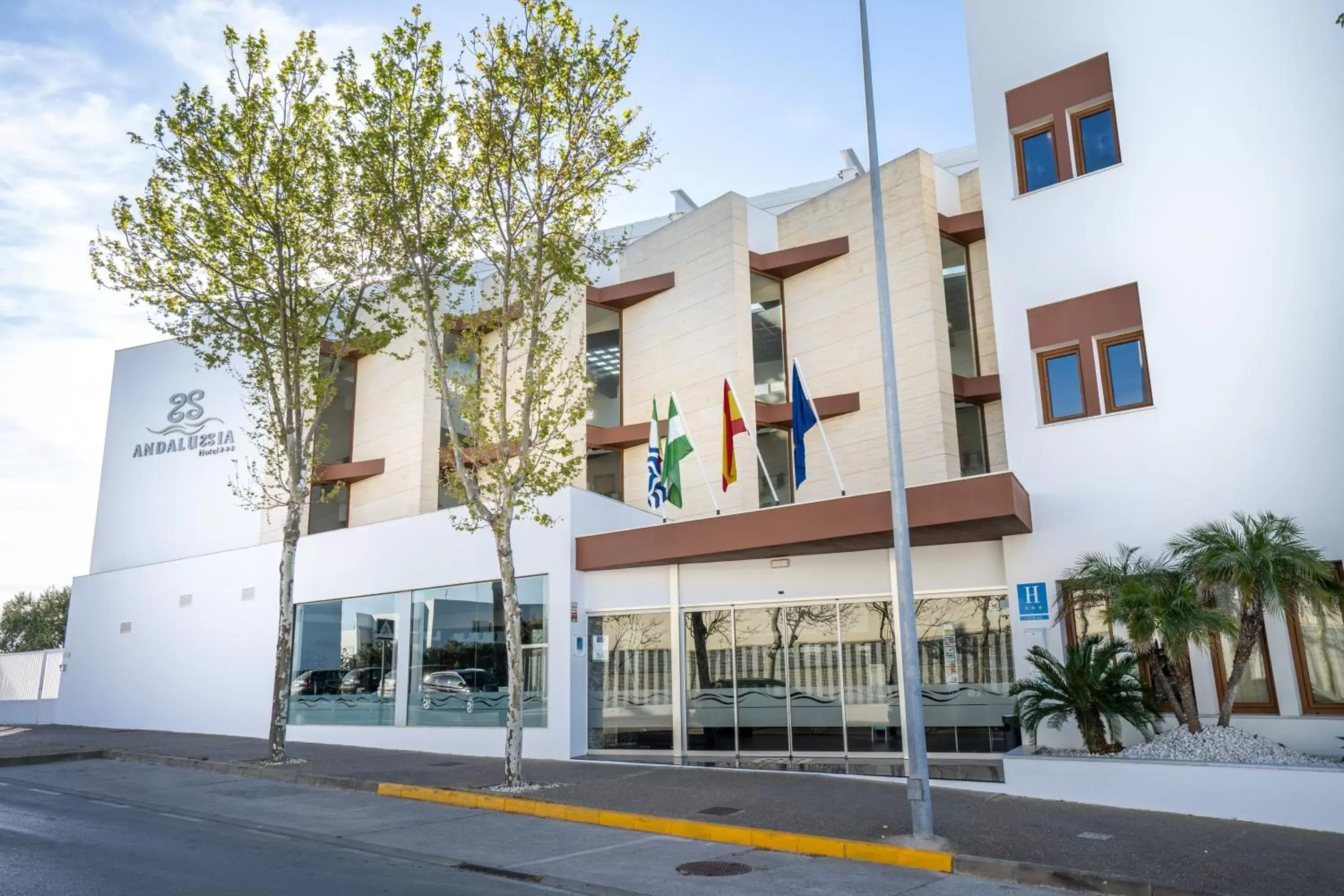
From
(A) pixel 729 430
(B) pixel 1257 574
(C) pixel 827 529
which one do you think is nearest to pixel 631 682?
(A) pixel 729 430

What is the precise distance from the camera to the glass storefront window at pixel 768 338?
24328mm

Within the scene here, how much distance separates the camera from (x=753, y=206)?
24688 mm

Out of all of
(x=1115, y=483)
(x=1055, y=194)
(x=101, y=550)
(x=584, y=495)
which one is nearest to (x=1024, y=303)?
(x=1055, y=194)

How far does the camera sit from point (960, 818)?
36.9ft

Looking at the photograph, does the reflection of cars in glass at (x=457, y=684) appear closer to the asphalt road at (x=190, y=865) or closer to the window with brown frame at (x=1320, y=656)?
the asphalt road at (x=190, y=865)

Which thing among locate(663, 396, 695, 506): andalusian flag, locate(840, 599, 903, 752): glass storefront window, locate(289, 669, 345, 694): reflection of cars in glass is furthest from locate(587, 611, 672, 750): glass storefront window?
locate(289, 669, 345, 694): reflection of cars in glass

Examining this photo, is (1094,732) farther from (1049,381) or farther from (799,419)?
(799,419)

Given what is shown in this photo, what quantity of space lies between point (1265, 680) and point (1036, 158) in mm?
9068

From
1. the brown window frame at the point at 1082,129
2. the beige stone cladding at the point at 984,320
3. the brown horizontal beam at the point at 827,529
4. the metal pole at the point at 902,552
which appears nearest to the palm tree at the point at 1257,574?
the brown horizontal beam at the point at 827,529

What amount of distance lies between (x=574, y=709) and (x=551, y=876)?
921 centimetres

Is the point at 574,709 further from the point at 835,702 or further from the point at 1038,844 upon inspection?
the point at 1038,844

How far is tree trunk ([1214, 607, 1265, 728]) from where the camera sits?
1176cm

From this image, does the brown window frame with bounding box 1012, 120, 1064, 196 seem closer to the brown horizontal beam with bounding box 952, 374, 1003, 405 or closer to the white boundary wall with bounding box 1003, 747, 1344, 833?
the brown horizontal beam with bounding box 952, 374, 1003, 405

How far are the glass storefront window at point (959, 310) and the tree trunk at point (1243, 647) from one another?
35.0 feet
